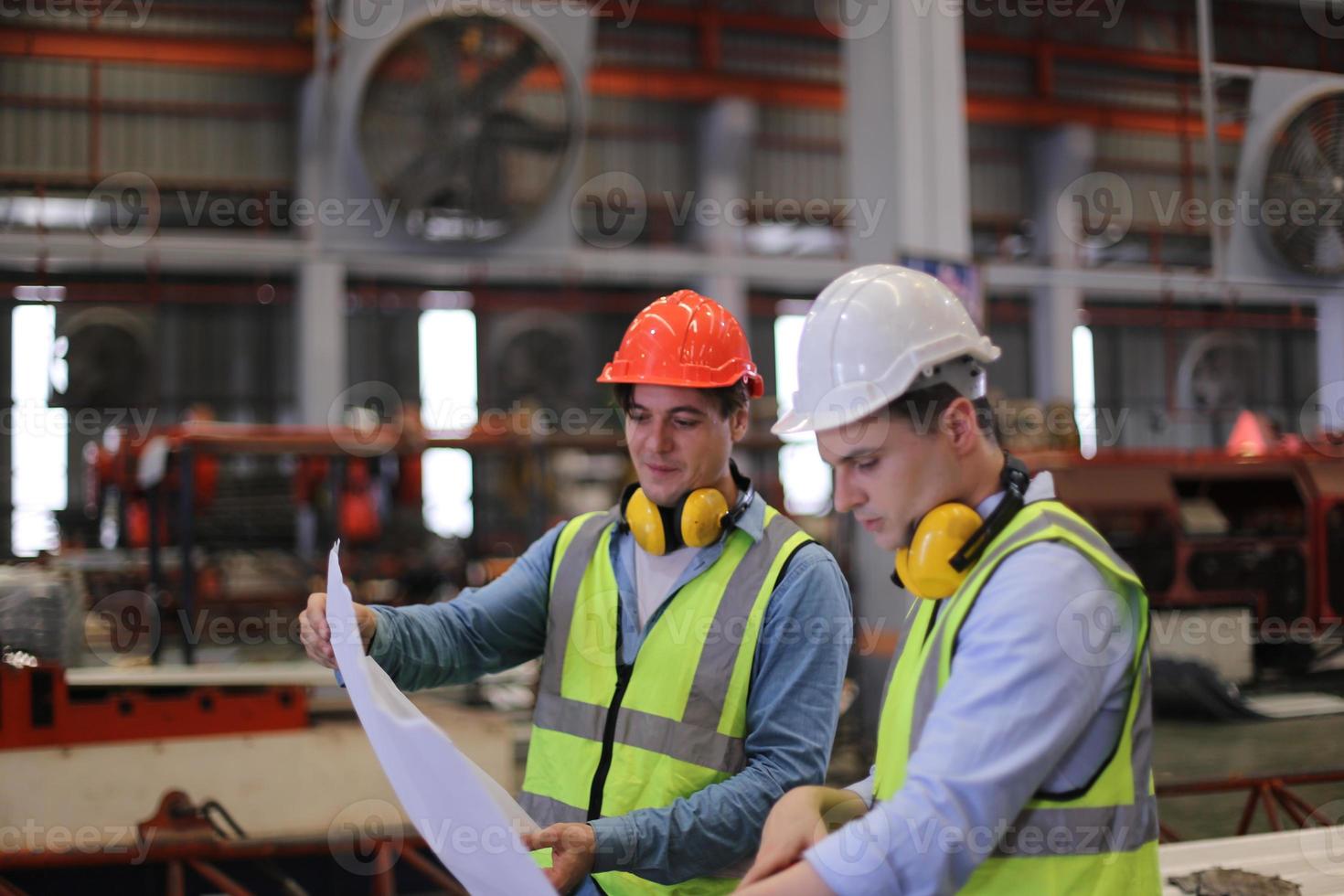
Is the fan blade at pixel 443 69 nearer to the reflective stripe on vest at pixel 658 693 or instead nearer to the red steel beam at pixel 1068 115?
the reflective stripe on vest at pixel 658 693

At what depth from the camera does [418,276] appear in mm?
14773

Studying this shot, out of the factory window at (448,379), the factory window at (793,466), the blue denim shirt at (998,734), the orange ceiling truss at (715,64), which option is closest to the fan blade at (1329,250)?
the blue denim shirt at (998,734)

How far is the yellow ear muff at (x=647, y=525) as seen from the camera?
6.77 ft

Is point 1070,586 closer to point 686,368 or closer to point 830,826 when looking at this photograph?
point 830,826

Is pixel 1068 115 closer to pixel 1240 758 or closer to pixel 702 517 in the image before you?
pixel 1240 758

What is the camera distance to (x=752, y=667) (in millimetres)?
1944

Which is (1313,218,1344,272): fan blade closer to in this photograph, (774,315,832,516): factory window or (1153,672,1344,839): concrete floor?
(1153,672,1344,839): concrete floor

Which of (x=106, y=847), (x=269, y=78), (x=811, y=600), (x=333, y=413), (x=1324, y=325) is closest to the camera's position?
(x=811, y=600)

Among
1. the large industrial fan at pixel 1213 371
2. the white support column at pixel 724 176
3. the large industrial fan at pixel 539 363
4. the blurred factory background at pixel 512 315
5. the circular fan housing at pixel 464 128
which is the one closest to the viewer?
the blurred factory background at pixel 512 315

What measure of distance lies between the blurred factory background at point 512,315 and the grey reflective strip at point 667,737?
2098 millimetres

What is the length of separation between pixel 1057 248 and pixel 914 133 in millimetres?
10886

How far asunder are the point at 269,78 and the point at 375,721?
1377 centimetres

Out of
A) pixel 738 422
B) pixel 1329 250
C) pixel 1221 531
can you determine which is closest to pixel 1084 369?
pixel 1221 531

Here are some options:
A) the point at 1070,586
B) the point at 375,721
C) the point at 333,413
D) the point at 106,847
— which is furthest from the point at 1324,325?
the point at 333,413
